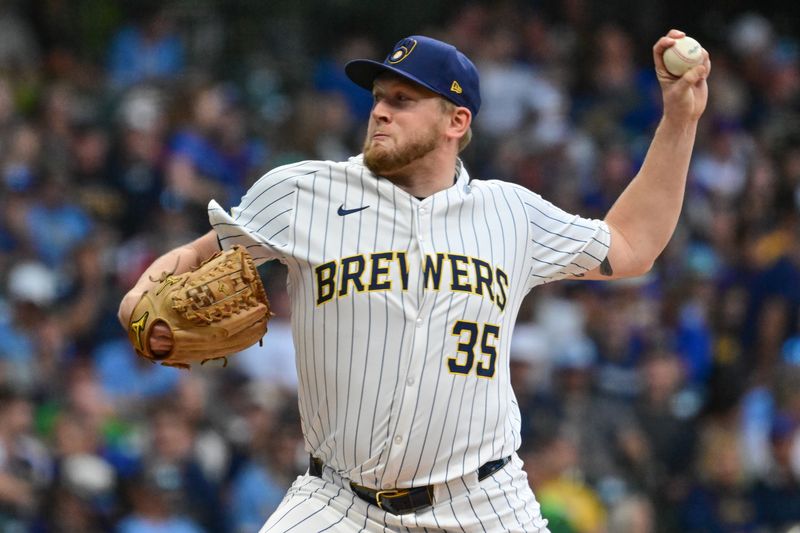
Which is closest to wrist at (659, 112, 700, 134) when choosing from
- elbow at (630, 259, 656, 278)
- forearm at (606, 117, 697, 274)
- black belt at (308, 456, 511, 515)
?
forearm at (606, 117, 697, 274)

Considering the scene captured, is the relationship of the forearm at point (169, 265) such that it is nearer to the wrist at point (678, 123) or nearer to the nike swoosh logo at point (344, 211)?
the nike swoosh logo at point (344, 211)

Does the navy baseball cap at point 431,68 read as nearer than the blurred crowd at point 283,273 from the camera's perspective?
Yes

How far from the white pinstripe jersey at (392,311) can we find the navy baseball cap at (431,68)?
0.98ft

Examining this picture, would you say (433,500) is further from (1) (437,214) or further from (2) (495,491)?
(1) (437,214)

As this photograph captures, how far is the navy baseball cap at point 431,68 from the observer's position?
4.12 meters

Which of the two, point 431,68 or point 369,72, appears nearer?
point 431,68

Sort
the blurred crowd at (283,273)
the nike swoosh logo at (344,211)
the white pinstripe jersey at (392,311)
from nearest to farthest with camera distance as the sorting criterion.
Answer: the white pinstripe jersey at (392,311)
the nike swoosh logo at (344,211)
the blurred crowd at (283,273)

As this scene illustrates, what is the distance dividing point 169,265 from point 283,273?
196 inches

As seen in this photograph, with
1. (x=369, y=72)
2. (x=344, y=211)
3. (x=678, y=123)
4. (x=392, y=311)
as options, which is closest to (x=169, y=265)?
(x=344, y=211)

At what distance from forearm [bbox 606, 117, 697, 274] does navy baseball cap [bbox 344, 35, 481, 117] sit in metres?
0.59

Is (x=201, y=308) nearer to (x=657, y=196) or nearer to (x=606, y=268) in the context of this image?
(x=606, y=268)

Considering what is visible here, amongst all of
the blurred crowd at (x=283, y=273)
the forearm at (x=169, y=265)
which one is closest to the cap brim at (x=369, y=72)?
the forearm at (x=169, y=265)

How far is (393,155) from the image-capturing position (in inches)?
160

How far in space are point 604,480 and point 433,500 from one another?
4.74 metres
